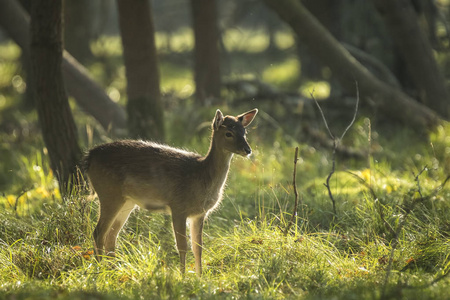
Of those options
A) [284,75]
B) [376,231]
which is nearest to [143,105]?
[376,231]

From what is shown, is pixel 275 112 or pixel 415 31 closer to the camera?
pixel 415 31

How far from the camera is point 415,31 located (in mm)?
10828

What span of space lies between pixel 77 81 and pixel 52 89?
8.48 ft

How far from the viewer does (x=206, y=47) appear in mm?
12352

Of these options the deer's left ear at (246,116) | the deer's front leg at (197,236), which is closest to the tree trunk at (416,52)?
the deer's left ear at (246,116)

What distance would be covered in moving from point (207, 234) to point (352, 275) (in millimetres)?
1656

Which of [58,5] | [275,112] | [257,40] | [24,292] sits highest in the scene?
[58,5]

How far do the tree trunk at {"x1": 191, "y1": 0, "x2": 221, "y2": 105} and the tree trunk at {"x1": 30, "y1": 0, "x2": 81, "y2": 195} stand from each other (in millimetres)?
4965

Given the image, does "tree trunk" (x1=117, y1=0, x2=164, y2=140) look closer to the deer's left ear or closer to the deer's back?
the deer's back

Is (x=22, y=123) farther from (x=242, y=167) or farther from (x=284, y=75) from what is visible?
(x=284, y=75)

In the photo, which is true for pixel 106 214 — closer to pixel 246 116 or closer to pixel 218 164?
pixel 218 164

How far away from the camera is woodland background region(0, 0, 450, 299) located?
4.92 meters

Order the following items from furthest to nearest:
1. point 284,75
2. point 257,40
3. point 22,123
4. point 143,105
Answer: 1. point 257,40
2. point 284,75
3. point 22,123
4. point 143,105

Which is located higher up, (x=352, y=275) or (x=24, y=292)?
(x=24, y=292)
